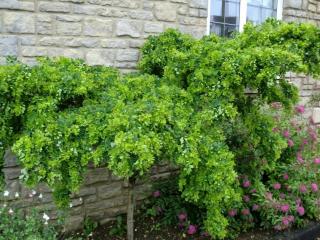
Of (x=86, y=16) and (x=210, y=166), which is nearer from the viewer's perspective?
(x=210, y=166)

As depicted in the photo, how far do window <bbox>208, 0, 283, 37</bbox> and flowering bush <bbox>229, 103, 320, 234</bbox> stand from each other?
143 centimetres

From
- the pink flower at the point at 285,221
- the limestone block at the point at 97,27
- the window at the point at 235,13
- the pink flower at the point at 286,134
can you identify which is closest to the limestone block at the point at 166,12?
the limestone block at the point at 97,27

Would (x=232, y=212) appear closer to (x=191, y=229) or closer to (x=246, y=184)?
(x=246, y=184)

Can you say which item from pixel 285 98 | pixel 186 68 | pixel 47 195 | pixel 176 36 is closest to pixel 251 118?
pixel 285 98

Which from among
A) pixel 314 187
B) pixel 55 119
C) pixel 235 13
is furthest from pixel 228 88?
pixel 235 13

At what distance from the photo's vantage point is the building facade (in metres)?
3.52

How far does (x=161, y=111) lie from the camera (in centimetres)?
270

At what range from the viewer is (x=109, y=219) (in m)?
4.24

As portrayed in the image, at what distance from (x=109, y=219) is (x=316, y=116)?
13.4 feet

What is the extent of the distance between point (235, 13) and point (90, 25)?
2.45 m

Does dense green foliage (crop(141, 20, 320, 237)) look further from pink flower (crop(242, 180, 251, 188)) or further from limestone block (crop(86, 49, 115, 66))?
limestone block (crop(86, 49, 115, 66))

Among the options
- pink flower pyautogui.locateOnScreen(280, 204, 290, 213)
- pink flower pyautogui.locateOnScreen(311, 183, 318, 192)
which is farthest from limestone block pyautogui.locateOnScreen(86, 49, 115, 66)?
pink flower pyautogui.locateOnScreen(311, 183, 318, 192)

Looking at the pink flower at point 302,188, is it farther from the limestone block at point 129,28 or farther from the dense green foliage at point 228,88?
the limestone block at point 129,28

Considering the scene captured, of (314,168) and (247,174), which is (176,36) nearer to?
(247,174)
